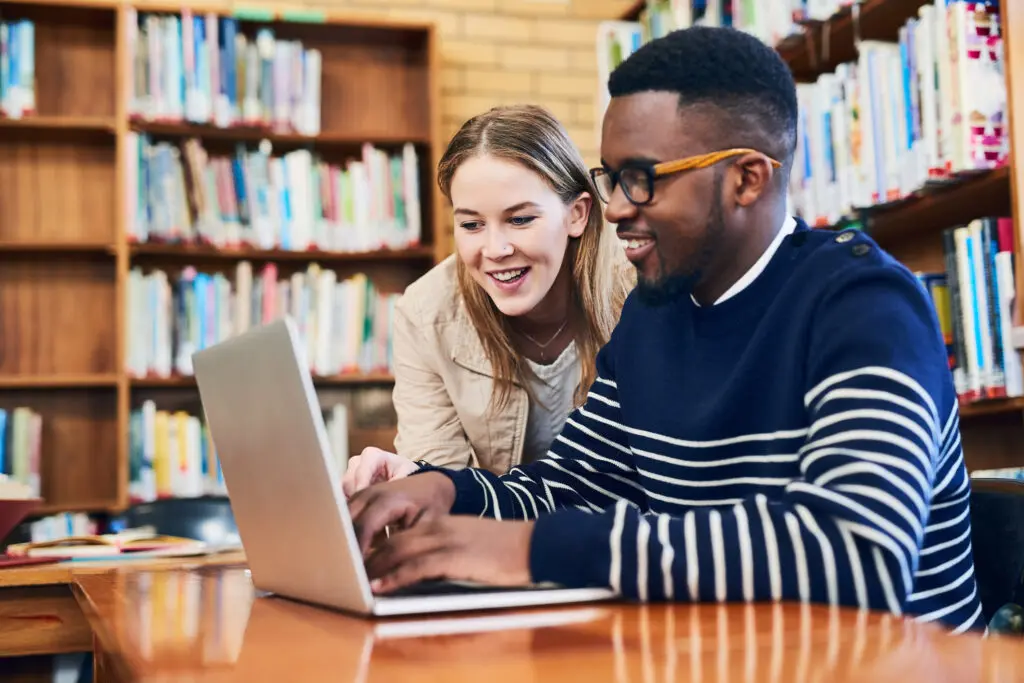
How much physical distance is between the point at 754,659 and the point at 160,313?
3.28m

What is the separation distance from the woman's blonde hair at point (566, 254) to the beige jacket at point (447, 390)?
0.11 feet

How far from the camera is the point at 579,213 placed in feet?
6.12

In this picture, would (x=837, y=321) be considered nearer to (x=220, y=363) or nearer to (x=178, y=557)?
(x=220, y=363)

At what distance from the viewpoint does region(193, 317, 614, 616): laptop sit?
0.82m

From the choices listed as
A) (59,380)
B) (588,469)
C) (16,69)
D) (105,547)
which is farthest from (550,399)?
(16,69)

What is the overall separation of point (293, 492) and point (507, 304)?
36.9 inches

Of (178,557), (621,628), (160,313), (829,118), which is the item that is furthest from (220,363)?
(160,313)

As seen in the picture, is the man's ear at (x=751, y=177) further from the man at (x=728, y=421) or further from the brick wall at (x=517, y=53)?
the brick wall at (x=517, y=53)

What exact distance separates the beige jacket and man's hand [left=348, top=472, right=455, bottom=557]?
2.67 ft

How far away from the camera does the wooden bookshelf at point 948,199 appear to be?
206cm

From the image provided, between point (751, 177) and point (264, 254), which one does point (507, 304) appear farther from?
point (264, 254)

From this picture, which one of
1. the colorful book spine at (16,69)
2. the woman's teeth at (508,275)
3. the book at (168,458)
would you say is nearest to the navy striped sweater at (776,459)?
the woman's teeth at (508,275)

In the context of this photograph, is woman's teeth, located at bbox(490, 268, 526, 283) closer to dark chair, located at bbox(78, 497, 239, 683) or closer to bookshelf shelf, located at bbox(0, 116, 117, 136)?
dark chair, located at bbox(78, 497, 239, 683)

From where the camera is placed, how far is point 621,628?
72 cm
